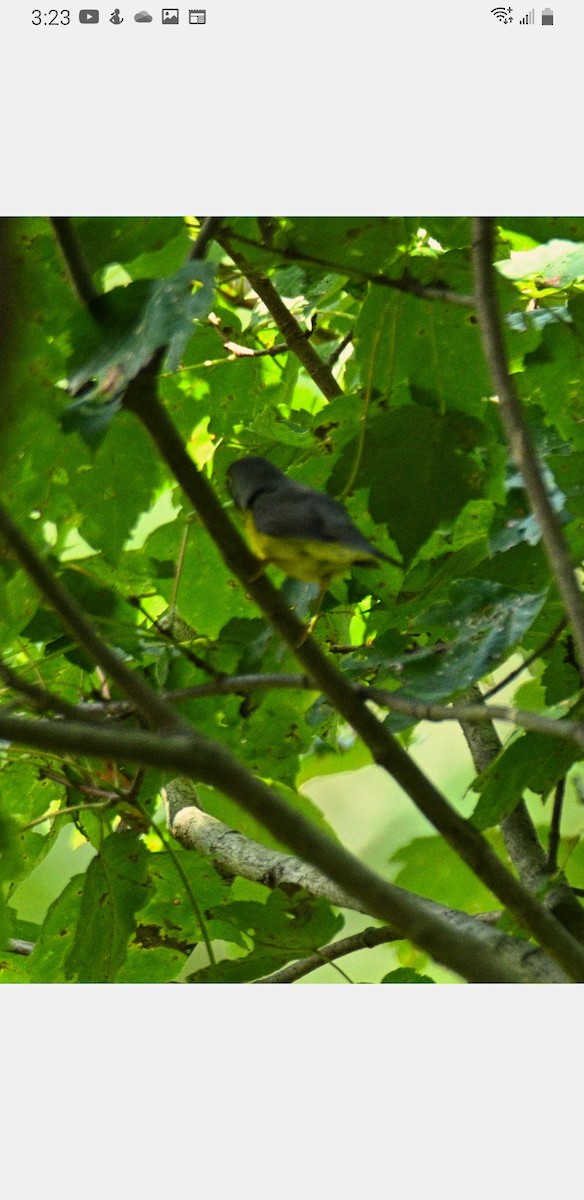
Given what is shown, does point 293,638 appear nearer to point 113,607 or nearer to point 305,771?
point 113,607

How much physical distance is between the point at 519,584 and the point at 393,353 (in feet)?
0.68

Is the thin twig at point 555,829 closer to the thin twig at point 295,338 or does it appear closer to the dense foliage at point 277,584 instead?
the dense foliage at point 277,584

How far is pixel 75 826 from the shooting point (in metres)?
1.08

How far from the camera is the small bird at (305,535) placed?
829 millimetres

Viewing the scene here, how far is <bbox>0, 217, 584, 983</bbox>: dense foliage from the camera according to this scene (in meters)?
0.71

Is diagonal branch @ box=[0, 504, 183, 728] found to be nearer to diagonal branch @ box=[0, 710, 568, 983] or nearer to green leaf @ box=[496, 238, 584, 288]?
diagonal branch @ box=[0, 710, 568, 983]

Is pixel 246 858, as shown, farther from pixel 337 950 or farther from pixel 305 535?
pixel 305 535

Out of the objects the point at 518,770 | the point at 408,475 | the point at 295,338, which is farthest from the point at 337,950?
the point at 295,338

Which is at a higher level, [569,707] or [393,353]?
[393,353]
